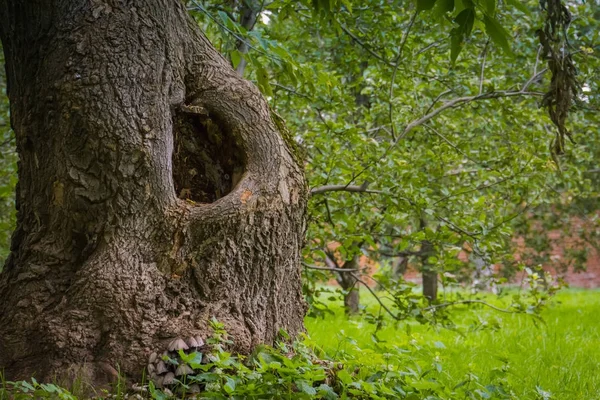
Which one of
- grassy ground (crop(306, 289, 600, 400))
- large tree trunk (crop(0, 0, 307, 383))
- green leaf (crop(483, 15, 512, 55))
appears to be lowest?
grassy ground (crop(306, 289, 600, 400))

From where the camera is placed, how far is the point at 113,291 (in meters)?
2.54

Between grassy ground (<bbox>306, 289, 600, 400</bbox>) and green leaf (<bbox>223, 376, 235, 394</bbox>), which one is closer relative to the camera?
green leaf (<bbox>223, 376, 235, 394</bbox>)


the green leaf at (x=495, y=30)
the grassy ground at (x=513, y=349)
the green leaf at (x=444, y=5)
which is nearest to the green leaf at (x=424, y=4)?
the green leaf at (x=444, y=5)

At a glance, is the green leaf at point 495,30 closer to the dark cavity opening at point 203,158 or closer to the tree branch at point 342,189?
the dark cavity opening at point 203,158

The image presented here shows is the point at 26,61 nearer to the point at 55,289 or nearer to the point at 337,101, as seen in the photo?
the point at 55,289

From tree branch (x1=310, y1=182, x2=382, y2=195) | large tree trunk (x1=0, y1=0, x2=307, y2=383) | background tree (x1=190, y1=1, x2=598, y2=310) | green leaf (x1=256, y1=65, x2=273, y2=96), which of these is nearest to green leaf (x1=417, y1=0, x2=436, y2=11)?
background tree (x1=190, y1=1, x2=598, y2=310)

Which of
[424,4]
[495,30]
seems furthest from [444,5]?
[495,30]

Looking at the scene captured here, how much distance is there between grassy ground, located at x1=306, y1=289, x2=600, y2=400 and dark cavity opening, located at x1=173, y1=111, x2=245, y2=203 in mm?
944

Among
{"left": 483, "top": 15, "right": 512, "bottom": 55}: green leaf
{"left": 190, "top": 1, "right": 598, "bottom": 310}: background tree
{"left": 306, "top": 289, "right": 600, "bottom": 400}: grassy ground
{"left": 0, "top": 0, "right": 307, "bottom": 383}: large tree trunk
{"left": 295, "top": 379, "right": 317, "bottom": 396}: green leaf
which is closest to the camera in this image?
{"left": 483, "top": 15, "right": 512, "bottom": 55}: green leaf

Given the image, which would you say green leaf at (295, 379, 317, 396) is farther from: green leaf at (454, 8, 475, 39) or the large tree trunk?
green leaf at (454, 8, 475, 39)

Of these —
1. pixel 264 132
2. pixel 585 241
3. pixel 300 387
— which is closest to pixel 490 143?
pixel 264 132

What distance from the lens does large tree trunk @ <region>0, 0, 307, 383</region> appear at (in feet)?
8.36

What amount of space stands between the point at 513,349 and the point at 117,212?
4028mm

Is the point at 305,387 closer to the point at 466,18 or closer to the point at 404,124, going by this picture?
the point at 466,18
